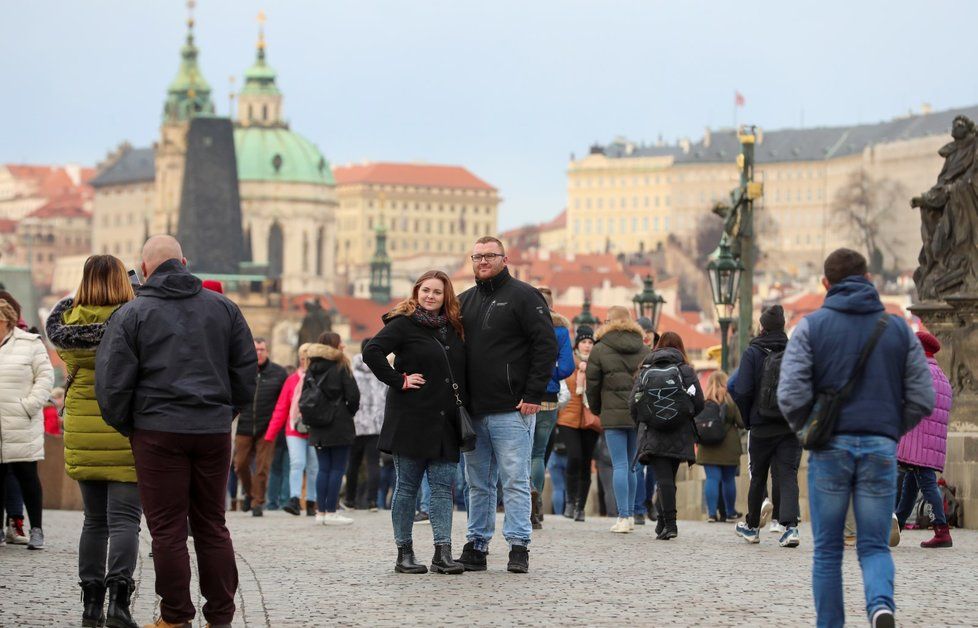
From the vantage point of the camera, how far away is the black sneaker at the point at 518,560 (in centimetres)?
1109

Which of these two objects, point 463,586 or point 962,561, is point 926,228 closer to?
point 962,561

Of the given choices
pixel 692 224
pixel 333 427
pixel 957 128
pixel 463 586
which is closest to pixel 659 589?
pixel 463 586

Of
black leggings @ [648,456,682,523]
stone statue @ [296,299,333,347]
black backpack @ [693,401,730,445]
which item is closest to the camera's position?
black leggings @ [648,456,682,523]

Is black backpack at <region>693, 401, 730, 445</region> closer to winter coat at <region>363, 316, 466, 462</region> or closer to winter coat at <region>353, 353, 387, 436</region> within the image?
winter coat at <region>353, 353, 387, 436</region>

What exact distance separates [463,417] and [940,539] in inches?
133

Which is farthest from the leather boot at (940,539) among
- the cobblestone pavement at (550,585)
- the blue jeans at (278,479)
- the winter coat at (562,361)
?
the blue jeans at (278,479)

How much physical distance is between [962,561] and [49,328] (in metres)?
5.20

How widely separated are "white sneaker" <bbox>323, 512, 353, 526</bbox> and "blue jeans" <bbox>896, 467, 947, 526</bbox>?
4.44 m

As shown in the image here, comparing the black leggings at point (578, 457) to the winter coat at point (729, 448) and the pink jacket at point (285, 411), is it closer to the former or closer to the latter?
the winter coat at point (729, 448)

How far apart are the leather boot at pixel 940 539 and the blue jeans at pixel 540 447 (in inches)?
127

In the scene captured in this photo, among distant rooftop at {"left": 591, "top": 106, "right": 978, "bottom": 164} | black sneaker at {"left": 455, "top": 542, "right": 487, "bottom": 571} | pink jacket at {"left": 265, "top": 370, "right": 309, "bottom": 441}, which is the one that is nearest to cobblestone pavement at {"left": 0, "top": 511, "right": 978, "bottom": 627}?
black sneaker at {"left": 455, "top": 542, "right": 487, "bottom": 571}

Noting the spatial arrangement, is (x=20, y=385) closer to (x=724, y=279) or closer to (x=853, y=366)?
(x=853, y=366)

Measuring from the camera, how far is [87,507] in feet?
31.4

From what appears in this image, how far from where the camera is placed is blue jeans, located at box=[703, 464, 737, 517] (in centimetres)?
1794
